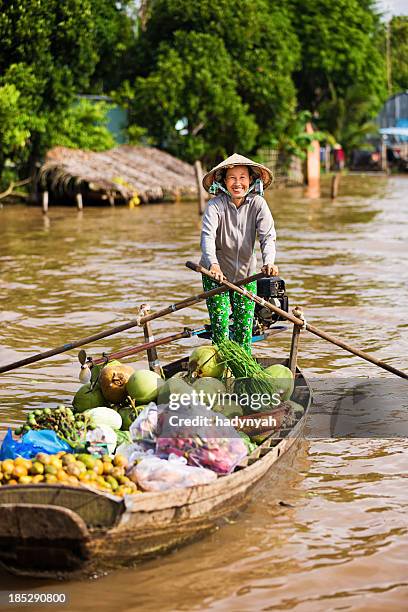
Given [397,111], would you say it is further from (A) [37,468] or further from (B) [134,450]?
(A) [37,468]

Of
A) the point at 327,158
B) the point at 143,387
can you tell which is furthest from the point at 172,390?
the point at 327,158

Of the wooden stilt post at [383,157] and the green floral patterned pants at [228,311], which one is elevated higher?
the wooden stilt post at [383,157]

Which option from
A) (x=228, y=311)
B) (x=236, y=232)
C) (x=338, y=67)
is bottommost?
(x=228, y=311)

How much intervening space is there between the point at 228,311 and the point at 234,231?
1.53 feet

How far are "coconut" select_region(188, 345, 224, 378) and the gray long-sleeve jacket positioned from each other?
584mm

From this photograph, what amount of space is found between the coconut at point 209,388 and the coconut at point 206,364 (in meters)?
0.12

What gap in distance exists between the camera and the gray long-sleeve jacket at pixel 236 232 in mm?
5957

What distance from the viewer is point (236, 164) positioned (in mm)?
5863

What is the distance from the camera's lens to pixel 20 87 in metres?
21.9

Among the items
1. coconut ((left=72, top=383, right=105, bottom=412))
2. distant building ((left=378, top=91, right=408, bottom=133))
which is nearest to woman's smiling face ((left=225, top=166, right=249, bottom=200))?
coconut ((left=72, top=383, right=105, bottom=412))

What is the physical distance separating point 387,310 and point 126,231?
29.0ft

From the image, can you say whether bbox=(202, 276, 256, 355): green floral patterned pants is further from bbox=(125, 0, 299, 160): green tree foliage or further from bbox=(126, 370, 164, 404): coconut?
bbox=(125, 0, 299, 160): green tree foliage

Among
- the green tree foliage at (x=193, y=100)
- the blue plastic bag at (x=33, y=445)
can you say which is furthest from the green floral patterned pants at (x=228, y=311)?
the green tree foliage at (x=193, y=100)

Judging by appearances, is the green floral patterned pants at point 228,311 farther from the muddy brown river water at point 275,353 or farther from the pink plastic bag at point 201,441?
the pink plastic bag at point 201,441
